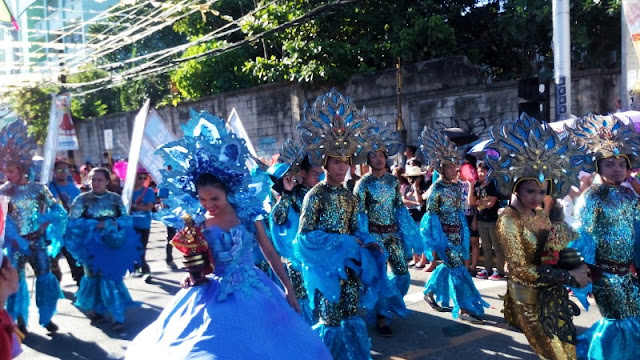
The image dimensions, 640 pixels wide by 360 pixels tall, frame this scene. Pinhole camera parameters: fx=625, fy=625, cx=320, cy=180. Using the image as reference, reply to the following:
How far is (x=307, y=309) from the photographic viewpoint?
589cm

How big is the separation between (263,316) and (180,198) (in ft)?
3.30

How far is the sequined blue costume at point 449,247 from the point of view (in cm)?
661

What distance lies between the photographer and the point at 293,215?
239 inches

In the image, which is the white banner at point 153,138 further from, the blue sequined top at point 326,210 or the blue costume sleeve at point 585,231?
the blue costume sleeve at point 585,231

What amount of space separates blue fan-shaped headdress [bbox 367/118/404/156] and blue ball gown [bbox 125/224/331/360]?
6.08 feet

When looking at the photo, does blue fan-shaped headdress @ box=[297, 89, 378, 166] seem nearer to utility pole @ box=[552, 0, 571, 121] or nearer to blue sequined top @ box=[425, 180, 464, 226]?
blue sequined top @ box=[425, 180, 464, 226]

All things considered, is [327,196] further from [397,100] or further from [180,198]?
[397,100]

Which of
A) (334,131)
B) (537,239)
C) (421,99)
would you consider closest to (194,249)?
(334,131)

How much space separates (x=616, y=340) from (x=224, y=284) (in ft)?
8.72

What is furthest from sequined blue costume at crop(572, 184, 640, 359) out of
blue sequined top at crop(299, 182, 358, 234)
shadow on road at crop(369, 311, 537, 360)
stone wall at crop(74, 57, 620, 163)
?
stone wall at crop(74, 57, 620, 163)

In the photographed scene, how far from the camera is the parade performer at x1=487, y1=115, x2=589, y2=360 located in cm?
368

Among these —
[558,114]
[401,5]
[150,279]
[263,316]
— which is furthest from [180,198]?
[401,5]

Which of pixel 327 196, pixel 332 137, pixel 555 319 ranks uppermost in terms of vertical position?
pixel 332 137

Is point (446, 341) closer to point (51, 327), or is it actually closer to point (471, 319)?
point (471, 319)
